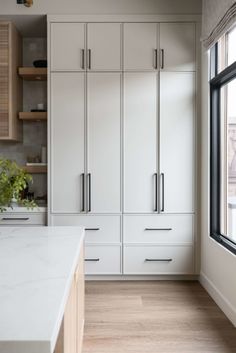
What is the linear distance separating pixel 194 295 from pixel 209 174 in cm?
114

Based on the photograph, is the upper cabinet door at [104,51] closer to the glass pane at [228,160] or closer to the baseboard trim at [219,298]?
the glass pane at [228,160]

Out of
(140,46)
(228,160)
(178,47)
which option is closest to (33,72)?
(140,46)

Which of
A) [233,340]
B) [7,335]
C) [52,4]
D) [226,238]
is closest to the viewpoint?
[7,335]

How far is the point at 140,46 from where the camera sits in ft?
12.6

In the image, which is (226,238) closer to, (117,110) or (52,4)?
(117,110)

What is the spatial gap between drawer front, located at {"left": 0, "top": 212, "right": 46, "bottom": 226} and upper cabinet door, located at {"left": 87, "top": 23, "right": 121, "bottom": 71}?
5.32 feet

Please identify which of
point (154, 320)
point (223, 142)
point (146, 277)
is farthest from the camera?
point (146, 277)

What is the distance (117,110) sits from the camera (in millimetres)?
3865

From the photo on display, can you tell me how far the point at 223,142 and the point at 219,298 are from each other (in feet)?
4.50

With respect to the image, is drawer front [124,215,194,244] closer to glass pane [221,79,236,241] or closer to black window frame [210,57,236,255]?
black window frame [210,57,236,255]

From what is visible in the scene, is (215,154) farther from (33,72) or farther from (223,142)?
(33,72)

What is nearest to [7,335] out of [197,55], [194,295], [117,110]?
[194,295]

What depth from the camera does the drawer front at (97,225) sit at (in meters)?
3.90

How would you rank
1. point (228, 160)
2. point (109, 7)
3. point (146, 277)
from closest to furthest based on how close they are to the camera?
point (228, 160) < point (109, 7) < point (146, 277)
